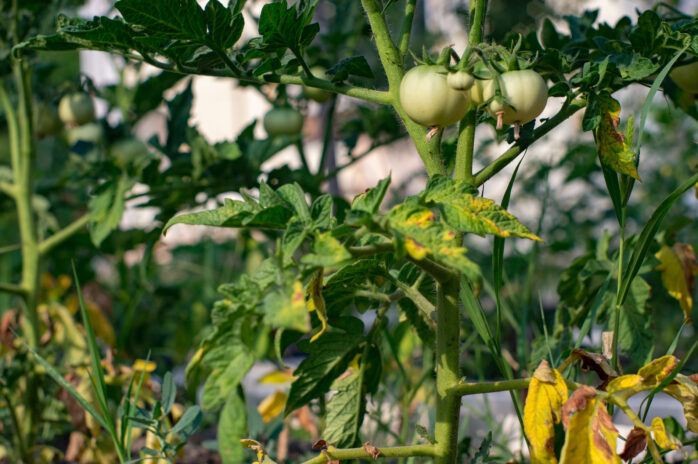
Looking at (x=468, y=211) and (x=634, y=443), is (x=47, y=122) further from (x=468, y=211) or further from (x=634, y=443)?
(x=634, y=443)

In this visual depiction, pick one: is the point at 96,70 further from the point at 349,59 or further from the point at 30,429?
the point at 349,59

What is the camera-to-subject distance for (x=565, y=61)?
0.64m

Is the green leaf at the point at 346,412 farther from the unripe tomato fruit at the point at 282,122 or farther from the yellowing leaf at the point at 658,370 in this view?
the unripe tomato fruit at the point at 282,122

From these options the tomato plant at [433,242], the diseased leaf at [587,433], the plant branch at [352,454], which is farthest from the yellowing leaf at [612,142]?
the plant branch at [352,454]

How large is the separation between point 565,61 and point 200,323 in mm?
1327

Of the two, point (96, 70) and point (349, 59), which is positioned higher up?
point (96, 70)

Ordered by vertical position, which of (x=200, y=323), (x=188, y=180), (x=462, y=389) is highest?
(x=188, y=180)

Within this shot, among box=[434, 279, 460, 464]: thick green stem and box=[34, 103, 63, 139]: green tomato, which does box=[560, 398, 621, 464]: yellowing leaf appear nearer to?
box=[434, 279, 460, 464]: thick green stem

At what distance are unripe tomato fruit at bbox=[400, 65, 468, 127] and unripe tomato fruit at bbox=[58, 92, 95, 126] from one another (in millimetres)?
840

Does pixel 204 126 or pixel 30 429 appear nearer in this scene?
pixel 30 429

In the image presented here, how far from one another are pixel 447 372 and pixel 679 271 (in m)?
0.35

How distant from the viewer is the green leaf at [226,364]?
491 millimetres

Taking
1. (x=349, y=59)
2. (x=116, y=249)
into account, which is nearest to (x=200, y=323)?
(x=116, y=249)

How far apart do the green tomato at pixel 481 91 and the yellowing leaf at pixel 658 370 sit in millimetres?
268
